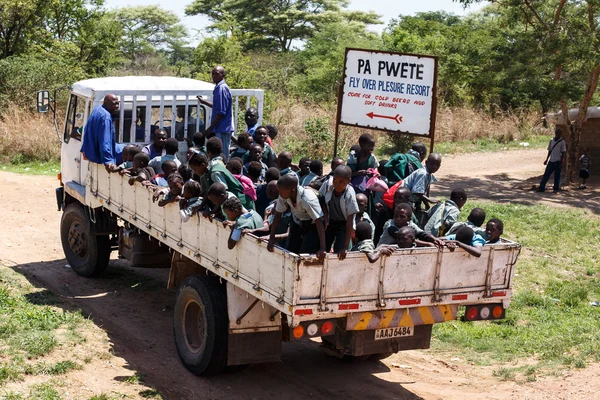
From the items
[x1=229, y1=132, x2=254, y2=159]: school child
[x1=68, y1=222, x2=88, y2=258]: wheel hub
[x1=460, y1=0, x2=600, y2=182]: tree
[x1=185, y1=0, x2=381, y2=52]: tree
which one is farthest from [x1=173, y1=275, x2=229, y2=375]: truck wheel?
[x1=185, y1=0, x2=381, y2=52]: tree

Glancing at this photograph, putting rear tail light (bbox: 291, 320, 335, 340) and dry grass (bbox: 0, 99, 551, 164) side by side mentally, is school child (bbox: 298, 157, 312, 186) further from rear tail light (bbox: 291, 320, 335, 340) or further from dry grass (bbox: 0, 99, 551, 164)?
dry grass (bbox: 0, 99, 551, 164)

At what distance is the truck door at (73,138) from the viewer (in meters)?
9.16

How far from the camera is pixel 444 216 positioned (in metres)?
6.86

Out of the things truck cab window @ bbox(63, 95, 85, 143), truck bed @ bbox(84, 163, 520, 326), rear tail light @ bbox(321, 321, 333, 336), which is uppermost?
truck cab window @ bbox(63, 95, 85, 143)

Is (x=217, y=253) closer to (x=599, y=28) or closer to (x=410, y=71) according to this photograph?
(x=410, y=71)

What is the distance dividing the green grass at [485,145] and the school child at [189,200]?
14.1 meters

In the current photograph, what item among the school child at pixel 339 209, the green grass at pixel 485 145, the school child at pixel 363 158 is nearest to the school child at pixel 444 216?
the school child at pixel 363 158

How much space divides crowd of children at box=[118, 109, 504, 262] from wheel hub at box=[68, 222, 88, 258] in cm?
145

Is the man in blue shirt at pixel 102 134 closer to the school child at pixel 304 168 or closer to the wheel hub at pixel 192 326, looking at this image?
the school child at pixel 304 168

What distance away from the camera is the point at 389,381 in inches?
269

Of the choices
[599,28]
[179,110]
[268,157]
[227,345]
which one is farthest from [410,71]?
[599,28]

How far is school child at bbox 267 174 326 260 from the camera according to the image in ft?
18.5

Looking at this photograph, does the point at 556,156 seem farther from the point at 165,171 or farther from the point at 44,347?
the point at 44,347

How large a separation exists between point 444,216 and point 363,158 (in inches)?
48.0
